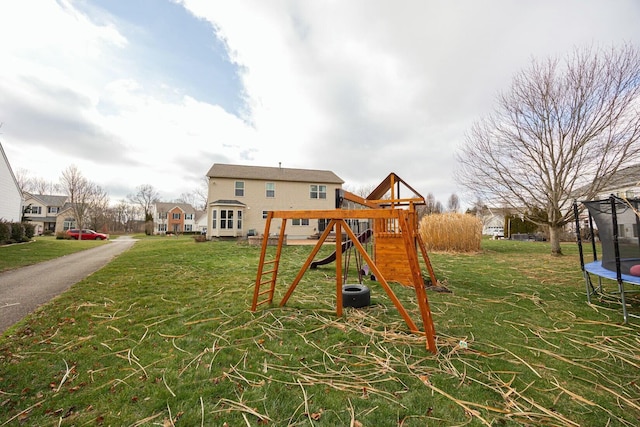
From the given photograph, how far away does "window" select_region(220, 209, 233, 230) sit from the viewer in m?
20.6

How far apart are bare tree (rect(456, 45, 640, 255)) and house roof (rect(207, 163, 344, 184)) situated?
44.5 ft

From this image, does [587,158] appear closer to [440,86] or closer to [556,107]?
[556,107]

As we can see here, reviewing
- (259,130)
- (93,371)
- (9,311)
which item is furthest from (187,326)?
(259,130)

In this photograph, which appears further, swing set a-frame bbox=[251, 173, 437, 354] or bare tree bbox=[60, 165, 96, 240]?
bare tree bbox=[60, 165, 96, 240]

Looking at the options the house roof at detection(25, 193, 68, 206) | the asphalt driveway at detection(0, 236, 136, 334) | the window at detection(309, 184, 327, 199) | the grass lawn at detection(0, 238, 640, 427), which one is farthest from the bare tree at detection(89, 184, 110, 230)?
the grass lawn at detection(0, 238, 640, 427)

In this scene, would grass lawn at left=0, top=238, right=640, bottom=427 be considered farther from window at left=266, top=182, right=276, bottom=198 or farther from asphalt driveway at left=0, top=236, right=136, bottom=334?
window at left=266, top=182, right=276, bottom=198

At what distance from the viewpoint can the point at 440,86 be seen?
30.9 feet

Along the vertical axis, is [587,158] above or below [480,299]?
above

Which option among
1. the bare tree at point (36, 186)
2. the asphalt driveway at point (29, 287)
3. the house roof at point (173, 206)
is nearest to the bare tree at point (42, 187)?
the bare tree at point (36, 186)

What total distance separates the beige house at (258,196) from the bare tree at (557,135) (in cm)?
1212

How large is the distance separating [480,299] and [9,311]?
8137mm

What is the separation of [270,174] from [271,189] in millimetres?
1586

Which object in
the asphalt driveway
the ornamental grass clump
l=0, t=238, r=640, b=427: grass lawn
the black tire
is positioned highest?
the ornamental grass clump

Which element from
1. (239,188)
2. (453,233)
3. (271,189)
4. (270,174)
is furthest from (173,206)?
(453,233)
